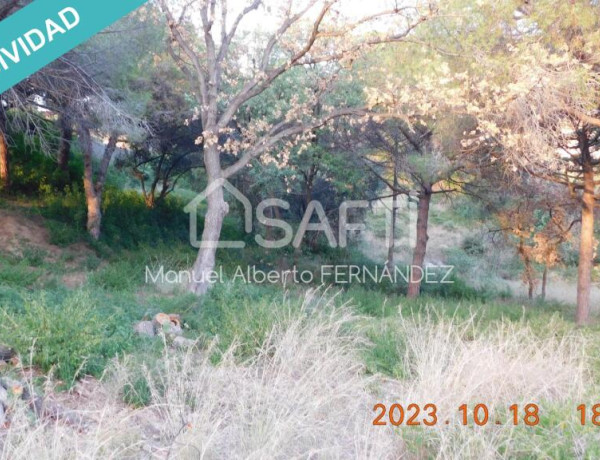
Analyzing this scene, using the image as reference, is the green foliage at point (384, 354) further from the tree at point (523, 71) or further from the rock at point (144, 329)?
the tree at point (523, 71)

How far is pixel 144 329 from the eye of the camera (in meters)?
6.46

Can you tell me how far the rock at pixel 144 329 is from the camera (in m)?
6.30

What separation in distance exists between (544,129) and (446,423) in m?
6.25

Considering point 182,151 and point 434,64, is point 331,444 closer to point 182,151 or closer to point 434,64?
point 434,64

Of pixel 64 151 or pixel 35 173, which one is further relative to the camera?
pixel 64 151

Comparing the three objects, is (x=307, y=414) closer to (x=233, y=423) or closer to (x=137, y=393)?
(x=233, y=423)

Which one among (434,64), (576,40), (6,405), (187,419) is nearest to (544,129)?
(576,40)

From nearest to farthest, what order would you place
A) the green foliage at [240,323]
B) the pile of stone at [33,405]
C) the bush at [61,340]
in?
the pile of stone at [33,405] → the bush at [61,340] → the green foliage at [240,323]

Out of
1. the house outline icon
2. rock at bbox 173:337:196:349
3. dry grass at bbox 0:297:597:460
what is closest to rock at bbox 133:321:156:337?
rock at bbox 173:337:196:349

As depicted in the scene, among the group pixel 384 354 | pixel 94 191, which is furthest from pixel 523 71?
pixel 94 191

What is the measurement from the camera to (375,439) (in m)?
3.54

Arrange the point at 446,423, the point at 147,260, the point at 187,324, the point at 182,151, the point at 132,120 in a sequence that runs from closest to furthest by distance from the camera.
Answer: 1. the point at 446,423
2. the point at 187,324
3. the point at 132,120
4. the point at 147,260
5. the point at 182,151

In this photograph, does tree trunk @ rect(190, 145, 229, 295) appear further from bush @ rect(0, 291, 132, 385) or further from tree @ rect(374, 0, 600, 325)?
bush @ rect(0, 291, 132, 385)

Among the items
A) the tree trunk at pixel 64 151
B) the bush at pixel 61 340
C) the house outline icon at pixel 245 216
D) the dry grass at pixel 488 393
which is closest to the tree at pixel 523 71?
the dry grass at pixel 488 393
